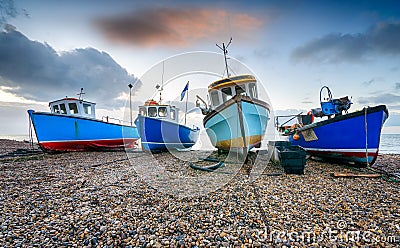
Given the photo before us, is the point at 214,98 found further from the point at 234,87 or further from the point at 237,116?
the point at 237,116

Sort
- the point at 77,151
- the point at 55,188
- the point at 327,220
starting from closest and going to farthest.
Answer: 1. the point at 327,220
2. the point at 55,188
3. the point at 77,151

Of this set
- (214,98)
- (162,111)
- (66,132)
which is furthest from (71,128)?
(214,98)

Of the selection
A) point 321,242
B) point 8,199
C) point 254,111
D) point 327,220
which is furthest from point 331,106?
point 8,199

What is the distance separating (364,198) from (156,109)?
40.1 ft

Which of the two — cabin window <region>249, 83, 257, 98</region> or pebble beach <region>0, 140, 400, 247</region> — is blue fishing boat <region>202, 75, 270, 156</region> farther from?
pebble beach <region>0, 140, 400, 247</region>

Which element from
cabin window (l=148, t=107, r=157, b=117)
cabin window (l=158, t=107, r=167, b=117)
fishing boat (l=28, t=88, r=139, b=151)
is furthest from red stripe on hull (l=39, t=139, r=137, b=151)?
cabin window (l=158, t=107, r=167, b=117)

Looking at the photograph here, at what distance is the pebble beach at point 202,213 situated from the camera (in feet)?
7.11

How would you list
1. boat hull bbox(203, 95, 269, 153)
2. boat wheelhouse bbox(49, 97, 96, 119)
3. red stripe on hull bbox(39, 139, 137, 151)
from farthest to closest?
Result: 1. boat wheelhouse bbox(49, 97, 96, 119)
2. red stripe on hull bbox(39, 139, 137, 151)
3. boat hull bbox(203, 95, 269, 153)

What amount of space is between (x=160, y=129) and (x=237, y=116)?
5.43m

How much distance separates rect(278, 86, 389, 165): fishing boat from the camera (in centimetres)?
565

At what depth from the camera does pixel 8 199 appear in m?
3.44

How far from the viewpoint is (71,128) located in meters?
11.1

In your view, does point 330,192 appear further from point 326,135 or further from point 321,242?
point 326,135

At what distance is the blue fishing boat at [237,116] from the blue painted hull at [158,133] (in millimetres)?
2976
